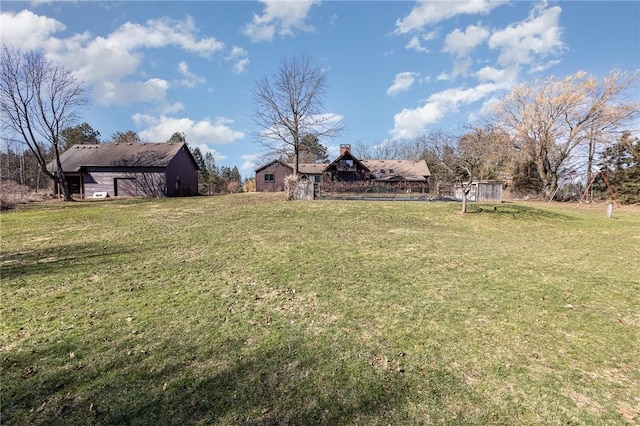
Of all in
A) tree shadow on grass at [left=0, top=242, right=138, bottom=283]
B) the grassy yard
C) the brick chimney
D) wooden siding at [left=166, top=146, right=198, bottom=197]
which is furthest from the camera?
the brick chimney

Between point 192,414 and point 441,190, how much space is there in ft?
75.6

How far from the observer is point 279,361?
3.65 meters

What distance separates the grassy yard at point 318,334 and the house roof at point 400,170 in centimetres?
3966

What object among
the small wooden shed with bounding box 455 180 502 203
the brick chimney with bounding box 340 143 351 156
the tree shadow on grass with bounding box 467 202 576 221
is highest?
the brick chimney with bounding box 340 143 351 156

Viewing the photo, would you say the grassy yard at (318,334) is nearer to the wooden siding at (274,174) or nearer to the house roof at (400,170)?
the wooden siding at (274,174)

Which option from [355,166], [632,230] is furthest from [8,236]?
[355,166]

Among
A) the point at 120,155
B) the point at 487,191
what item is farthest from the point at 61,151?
the point at 487,191

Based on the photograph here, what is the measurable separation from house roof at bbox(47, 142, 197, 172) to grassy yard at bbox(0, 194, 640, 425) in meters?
24.6

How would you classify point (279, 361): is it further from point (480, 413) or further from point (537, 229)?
point (537, 229)

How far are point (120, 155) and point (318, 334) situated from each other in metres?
34.6

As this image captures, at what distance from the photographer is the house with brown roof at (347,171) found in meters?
46.2

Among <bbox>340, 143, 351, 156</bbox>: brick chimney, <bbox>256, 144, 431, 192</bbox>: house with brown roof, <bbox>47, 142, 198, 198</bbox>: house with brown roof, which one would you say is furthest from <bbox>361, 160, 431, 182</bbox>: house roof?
<bbox>47, 142, 198, 198</bbox>: house with brown roof

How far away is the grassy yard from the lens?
9.75ft

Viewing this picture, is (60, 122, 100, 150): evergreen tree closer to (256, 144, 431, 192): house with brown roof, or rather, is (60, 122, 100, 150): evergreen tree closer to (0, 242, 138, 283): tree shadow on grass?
(256, 144, 431, 192): house with brown roof
